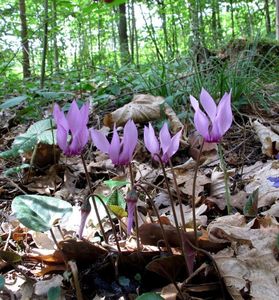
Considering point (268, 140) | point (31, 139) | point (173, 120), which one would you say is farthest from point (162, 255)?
point (173, 120)

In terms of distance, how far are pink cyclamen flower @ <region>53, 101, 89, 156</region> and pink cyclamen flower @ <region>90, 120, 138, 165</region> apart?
0.03 m

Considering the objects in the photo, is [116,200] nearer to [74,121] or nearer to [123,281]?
[123,281]

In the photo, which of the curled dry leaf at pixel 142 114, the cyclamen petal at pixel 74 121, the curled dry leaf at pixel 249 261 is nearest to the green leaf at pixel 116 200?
the curled dry leaf at pixel 249 261

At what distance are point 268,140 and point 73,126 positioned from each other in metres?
1.62

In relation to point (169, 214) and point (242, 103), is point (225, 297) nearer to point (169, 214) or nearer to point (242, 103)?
point (169, 214)

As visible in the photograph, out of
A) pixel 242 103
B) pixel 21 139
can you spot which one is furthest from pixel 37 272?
pixel 242 103

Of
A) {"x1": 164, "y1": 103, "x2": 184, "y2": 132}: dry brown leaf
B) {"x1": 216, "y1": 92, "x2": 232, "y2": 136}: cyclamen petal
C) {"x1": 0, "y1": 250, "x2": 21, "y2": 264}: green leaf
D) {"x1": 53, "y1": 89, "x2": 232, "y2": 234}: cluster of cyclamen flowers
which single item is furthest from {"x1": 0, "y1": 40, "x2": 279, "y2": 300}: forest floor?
{"x1": 164, "y1": 103, "x2": 184, "y2": 132}: dry brown leaf

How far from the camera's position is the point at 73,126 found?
101cm

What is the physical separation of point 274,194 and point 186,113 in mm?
1172

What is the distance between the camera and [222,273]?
3.66ft

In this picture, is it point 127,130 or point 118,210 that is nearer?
point 127,130

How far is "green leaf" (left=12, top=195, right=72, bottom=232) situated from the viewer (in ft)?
3.50

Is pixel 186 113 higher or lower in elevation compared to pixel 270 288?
higher

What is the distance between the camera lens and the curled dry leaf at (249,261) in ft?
3.53
